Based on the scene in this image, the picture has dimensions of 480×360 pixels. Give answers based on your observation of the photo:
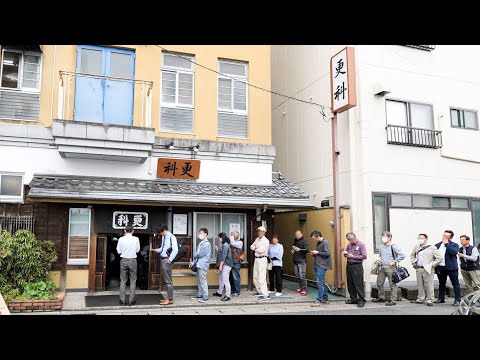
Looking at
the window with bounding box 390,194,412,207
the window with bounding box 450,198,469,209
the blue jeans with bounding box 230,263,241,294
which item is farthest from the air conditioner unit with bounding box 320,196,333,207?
the window with bounding box 450,198,469,209

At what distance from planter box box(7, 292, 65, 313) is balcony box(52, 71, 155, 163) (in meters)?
3.63

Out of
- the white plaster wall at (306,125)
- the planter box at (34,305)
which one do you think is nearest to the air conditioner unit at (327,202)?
the white plaster wall at (306,125)

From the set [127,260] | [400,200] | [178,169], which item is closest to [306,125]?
[400,200]

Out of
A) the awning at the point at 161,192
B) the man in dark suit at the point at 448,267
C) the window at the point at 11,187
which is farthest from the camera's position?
the man in dark suit at the point at 448,267

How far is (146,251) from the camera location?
39.5ft

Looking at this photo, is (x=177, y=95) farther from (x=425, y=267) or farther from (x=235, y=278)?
(x=425, y=267)

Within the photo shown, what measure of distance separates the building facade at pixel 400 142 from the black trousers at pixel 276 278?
250 centimetres

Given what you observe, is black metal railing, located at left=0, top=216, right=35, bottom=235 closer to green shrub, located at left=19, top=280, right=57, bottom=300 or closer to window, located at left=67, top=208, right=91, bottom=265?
window, located at left=67, top=208, right=91, bottom=265

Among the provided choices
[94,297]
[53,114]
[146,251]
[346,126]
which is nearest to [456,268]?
[346,126]

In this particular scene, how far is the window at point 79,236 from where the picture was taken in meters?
11.0

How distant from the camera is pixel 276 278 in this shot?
11.8 m

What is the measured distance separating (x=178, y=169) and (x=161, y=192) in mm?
1371

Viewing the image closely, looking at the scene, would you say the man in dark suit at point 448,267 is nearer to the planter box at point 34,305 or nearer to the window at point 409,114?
the window at point 409,114

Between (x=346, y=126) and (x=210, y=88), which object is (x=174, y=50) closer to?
(x=210, y=88)
